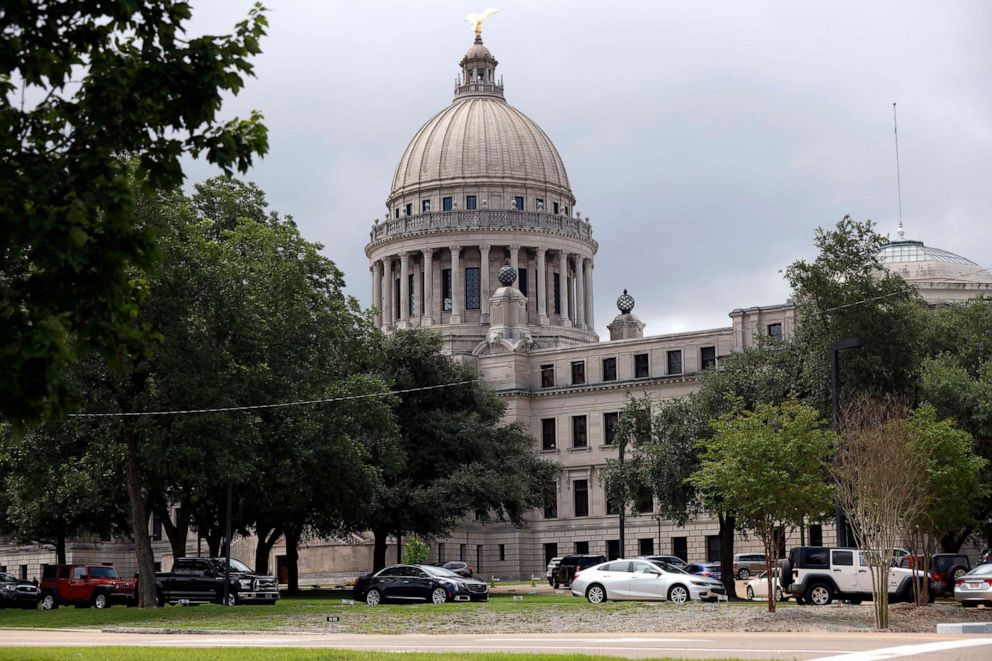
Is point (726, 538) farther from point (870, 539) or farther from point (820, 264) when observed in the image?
point (870, 539)

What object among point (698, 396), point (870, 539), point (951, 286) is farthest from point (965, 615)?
point (951, 286)

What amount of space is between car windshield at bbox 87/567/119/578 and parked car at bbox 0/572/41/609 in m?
2.21

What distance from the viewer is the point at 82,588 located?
54406 mm

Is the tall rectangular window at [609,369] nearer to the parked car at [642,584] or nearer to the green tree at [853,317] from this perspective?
the green tree at [853,317]

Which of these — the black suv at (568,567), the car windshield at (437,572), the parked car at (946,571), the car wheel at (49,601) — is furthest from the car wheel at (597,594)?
the black suv at (568,567)

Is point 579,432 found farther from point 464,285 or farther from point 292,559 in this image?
point 292,559

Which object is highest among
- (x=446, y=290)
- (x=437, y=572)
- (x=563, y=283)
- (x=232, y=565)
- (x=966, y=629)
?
(x=563, y=283)

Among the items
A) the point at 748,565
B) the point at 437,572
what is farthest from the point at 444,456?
the point at 437,572

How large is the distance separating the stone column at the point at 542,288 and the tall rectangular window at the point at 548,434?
1693cm

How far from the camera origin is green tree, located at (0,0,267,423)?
12.1 meters

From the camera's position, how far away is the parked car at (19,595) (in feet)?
181

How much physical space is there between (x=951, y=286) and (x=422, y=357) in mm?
42885

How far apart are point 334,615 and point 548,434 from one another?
228 ft

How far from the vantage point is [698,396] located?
55562 mm
